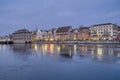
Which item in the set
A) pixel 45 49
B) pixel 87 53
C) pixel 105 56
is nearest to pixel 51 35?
pixel 45 49

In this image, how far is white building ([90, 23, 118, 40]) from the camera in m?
109

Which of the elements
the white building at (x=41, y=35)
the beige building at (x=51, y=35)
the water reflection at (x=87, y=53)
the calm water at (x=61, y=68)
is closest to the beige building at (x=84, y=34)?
the beige building at (x=51, y=35)

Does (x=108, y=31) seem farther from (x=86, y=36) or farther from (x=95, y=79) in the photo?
(x=95, y=79)

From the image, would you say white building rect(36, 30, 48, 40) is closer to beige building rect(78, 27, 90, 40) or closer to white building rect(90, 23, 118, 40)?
beige building rect(78, 27, 90, 40)

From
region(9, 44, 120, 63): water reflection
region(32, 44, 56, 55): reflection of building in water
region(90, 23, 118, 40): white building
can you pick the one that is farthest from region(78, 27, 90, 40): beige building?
region(9, 44, 120, 63): water reflection

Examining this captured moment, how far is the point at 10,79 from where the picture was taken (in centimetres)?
1296

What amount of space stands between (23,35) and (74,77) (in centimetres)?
13490

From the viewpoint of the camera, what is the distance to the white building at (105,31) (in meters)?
109

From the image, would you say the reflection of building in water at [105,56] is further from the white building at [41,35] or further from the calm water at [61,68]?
the white building at [41,35]

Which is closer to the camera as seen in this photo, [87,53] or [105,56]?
[105,56]

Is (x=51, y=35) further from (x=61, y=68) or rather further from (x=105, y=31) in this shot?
(x=61, y=68)

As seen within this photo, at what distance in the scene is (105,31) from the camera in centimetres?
11056

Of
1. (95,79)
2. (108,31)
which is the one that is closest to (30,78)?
(95,79)

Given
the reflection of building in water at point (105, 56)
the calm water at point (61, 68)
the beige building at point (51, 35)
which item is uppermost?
the beige building at point (51, 35)
